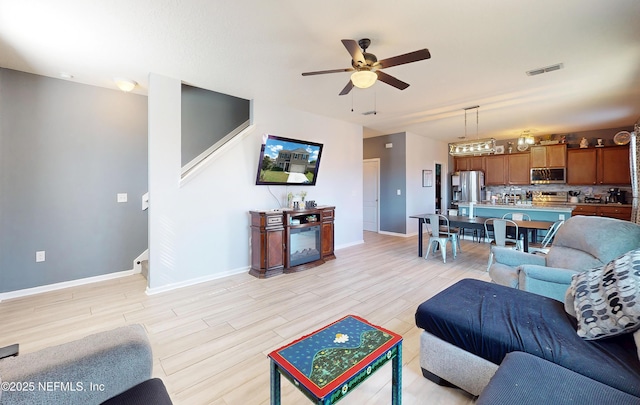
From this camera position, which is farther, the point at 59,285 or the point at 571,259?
the point at 59,285

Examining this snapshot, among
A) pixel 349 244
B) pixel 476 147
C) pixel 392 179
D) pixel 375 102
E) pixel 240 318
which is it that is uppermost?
pixel 375 102

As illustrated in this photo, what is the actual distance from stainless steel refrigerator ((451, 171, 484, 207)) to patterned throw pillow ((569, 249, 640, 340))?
7.10 m

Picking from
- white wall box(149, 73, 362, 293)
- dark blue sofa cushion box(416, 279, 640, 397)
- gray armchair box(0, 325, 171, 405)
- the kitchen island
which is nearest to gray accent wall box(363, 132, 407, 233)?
the kitchen island

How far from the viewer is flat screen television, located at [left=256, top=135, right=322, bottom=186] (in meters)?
4.18

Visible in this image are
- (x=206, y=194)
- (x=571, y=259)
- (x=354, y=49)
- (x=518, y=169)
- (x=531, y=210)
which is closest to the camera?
(x=354, y=49)

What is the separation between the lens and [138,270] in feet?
Result: 13.5

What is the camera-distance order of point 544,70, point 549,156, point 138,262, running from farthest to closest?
point 549,156 → point 138,262 → point 544,70

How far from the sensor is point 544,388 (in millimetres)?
1122

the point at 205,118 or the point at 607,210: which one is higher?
the point at 205,118

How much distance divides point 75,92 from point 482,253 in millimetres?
7217

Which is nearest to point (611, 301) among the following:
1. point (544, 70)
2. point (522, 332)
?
point (522, 332)

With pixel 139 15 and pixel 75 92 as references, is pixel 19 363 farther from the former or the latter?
pixel 75 92

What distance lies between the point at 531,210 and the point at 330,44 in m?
5.63

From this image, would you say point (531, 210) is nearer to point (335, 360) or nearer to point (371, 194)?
point (371, 194)
